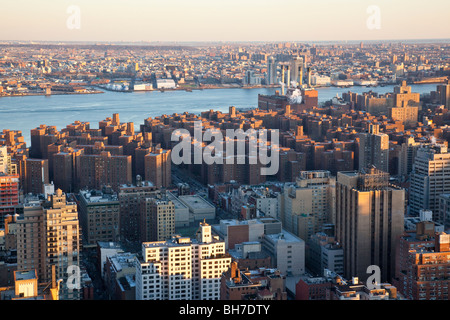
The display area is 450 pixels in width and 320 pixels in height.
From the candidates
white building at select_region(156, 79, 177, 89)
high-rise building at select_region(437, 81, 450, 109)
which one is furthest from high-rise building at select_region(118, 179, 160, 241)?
white building at select_region(156, 79, 177, 89)

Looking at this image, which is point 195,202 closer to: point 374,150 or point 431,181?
point 431,181

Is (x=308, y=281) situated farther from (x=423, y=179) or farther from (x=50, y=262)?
(x=423, y=179)

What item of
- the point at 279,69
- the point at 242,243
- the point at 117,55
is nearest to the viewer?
the point at 242,243

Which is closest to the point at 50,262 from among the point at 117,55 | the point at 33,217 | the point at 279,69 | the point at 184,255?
the point at 33,217

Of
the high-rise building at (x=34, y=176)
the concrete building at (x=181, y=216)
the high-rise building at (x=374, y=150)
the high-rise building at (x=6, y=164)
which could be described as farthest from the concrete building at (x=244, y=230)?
the high-rise building at (x=374, y=150)

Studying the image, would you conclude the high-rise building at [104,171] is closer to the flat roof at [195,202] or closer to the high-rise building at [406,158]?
the flat roof at [195,202]

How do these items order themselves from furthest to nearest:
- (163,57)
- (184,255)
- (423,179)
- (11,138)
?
(163,57), (11,138), (423,179), (184,255)
